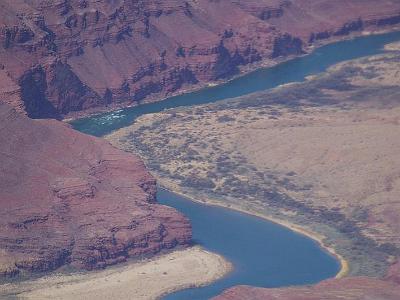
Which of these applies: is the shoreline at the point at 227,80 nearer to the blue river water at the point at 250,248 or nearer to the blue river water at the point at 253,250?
the blue river water at the point at 250,248

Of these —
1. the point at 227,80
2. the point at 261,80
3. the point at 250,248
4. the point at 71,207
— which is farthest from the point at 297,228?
the point at 227,80

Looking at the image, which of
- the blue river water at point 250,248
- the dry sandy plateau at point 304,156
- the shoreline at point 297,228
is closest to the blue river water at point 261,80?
the blue river water at point 250,248

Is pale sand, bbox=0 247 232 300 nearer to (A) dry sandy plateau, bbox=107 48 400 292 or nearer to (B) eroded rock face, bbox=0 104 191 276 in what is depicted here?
(B) eroded rock face, bbox=0 104 191 276

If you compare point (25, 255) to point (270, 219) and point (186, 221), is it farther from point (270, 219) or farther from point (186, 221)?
point (270, 219)

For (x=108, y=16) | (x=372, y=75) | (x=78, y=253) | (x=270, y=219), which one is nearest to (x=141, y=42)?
(x=108, y=16)

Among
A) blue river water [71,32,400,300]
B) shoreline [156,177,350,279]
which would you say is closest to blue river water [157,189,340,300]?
blue river water [71,32,400,300]

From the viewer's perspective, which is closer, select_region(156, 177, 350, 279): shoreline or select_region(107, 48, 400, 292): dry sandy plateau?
select_region(156, 177, 350, 279): shoreline
